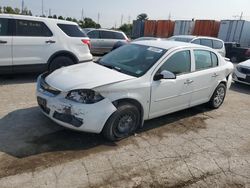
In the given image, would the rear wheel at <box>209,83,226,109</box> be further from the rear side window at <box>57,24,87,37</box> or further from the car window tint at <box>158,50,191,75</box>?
the rear side window at <box>57,24,87,37</box>

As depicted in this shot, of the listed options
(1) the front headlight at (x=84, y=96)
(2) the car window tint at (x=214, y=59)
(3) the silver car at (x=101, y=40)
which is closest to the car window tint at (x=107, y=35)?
(3) the silver car at (x=101, y=40)

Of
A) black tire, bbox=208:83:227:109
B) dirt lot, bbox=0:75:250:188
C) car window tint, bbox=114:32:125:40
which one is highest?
car window tint, bbox=114:32:125:40

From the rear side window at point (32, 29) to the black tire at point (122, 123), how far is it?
422 centimetres

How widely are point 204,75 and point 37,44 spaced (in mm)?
4438

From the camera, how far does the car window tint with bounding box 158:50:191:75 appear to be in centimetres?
461

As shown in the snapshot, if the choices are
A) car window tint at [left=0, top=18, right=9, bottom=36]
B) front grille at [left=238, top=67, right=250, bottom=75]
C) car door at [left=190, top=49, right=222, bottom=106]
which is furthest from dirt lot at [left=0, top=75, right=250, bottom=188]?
front grille at [left=238, top=67, right=250, bottom=75]

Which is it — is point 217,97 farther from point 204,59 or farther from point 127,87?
point 127,87

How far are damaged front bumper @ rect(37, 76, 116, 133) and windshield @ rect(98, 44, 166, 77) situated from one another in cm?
88

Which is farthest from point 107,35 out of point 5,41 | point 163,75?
point 163,75

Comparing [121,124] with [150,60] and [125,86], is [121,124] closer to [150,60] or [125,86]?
[125,86]

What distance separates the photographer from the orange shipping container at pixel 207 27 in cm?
2769

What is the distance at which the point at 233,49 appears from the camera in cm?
1758

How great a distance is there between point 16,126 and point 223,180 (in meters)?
3.29

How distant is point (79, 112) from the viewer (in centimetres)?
366
